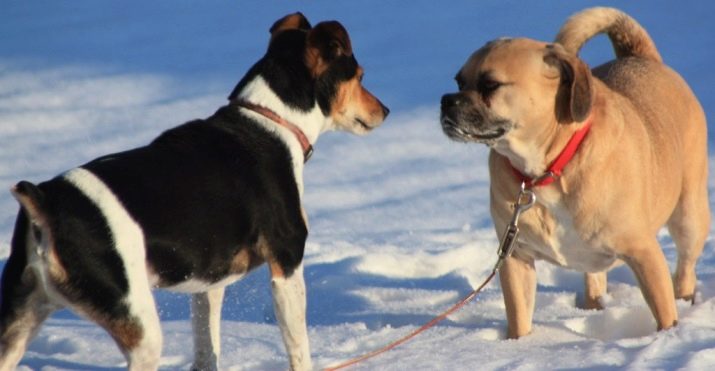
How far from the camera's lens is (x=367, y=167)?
884cm

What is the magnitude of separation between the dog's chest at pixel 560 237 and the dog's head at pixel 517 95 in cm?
34

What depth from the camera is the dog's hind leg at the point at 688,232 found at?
5523 millimetres

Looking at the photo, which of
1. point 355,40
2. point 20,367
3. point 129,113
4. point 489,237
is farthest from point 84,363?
point 355,40

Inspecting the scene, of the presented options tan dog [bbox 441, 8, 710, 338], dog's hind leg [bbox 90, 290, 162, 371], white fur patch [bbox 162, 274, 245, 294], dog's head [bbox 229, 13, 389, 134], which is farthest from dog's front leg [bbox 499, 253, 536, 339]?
dog's hind leg [bbox 90, 290, 162, 371]

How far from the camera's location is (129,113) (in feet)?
34.0

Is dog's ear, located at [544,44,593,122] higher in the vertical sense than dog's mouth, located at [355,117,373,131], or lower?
higher

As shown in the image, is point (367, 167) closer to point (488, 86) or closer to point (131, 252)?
point (488, 86)

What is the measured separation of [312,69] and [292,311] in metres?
1.02

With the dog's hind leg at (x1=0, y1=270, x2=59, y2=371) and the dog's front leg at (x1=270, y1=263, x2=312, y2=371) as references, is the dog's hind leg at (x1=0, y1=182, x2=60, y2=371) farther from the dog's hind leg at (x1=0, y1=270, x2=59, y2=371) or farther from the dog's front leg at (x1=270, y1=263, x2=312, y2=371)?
the dog's front leg at (x1=270, y1=263, x2=312, y2=371)

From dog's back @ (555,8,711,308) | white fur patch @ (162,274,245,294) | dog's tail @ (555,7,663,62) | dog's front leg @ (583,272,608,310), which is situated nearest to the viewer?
white fur patch @ (162,274,245,294)

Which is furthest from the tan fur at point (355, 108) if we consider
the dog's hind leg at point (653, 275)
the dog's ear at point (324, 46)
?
the dog's hind leg at point (653, 275)

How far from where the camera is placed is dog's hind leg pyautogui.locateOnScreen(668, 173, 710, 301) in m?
5.52

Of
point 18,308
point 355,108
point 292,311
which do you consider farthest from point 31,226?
point 355,108

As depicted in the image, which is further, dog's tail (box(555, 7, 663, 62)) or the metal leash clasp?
dog's tail (box(555, 7, 663, 62))
